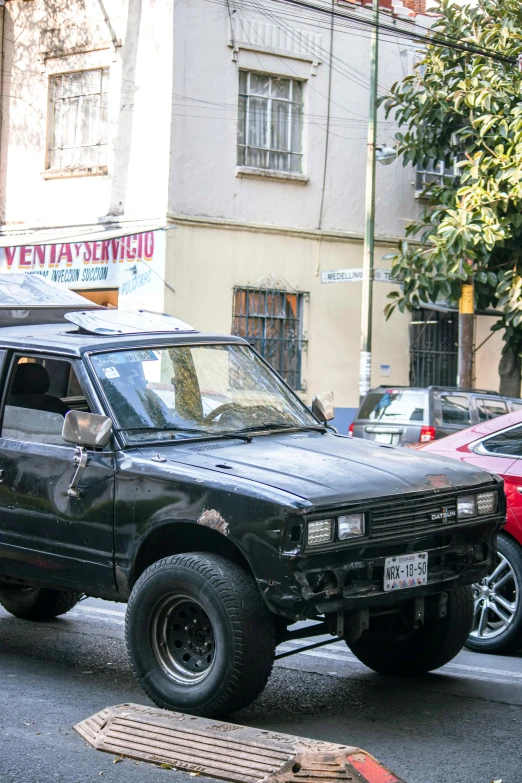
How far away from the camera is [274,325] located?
21500 mm

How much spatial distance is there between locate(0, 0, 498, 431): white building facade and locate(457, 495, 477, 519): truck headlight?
1407 cm

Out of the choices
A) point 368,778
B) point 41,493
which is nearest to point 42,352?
point 41,493

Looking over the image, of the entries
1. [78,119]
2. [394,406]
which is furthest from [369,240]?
[78,119]

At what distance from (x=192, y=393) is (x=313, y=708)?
5.97 feet

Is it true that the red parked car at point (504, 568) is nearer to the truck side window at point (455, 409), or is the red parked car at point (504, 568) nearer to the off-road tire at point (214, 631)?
the off-road tire at point (214, 631)

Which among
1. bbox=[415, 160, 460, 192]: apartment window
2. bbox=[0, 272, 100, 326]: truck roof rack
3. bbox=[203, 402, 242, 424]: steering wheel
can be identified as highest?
bbox=[415, 160, 460, 192]: apartment window

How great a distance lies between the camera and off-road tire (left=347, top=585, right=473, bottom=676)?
6293 mm

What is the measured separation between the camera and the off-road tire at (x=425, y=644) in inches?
248

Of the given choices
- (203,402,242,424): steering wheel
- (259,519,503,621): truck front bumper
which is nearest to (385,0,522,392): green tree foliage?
(203,402,242,424): steering wheel

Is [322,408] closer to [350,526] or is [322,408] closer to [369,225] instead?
[350,526]

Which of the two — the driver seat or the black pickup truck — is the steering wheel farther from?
the driver seat

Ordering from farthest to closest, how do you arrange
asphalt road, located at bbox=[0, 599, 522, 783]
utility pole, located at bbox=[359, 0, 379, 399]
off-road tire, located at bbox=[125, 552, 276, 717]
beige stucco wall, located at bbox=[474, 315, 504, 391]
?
beige stucco wall, located at bbox=[474, 315, 504, 391] < utility pole, located at bbox=[359, 0, 379, 399] < off-road tire, located at bbox=[125, 552, 276, 717] < asphalt road, located at bbox=[0, 599, 522, 783]

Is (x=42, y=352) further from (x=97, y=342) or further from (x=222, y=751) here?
(x=222, y=751)

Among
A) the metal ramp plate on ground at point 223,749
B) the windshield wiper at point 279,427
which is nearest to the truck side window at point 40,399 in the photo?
the windshield wiper at point 279,427
